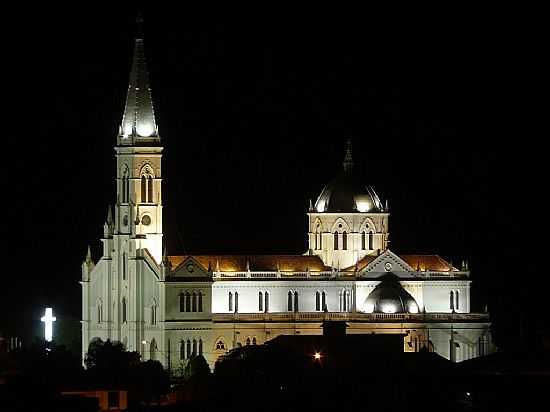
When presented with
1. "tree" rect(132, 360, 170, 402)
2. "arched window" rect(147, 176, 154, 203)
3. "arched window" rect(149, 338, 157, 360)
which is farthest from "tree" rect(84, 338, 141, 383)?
"arched window" rect(147, 176, 154, 203)

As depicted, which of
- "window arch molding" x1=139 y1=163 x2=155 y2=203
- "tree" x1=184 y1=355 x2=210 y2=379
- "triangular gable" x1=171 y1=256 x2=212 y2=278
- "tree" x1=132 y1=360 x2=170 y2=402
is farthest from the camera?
"window arch molding" x1=139 y1=163 x2=155 y2=203

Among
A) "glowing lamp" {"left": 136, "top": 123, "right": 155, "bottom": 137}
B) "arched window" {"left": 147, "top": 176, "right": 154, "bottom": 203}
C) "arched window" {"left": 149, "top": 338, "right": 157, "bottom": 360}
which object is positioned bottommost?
"arched window" {"left": 149, "top": 338, "right": 157, "bottom": 360}

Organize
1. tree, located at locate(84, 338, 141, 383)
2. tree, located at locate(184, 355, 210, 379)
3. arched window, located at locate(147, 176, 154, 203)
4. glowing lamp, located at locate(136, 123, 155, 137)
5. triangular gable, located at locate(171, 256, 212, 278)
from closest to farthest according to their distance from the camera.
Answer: tree, located at locate(84, 338, 141, 383) < tree, located at locate(184, 355, 210, 379) < triangular gable, located at locate(171, 256, 212, 278) < glowing lamp, located at locate(136, 123, 155, 137) < arched window, located at locate(147, 176, 154, 203)

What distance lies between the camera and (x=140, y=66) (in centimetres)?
19712

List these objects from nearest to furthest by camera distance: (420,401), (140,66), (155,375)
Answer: (420,401)
(155,375)
(140,66)

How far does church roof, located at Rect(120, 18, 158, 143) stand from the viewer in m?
196

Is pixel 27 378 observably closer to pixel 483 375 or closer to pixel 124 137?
pixel 483 375

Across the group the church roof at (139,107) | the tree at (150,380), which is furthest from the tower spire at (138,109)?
the tree at (150,380)

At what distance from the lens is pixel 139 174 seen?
198375 mm

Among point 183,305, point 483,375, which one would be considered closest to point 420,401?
point 483,375

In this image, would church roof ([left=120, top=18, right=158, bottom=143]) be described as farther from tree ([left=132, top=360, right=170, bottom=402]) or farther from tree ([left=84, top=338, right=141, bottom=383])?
tree ([left=132, top=360, right=170, bottom=402])

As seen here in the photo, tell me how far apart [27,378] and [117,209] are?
6213cm

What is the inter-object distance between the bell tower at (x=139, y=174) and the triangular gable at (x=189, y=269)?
4.97 ft

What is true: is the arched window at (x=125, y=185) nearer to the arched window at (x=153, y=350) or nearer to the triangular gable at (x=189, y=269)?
the triangular gable at (x=189, y=269)
